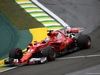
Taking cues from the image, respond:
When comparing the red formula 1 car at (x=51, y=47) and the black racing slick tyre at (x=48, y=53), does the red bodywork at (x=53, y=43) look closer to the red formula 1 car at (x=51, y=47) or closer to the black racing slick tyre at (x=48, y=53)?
the red formula 1 car at (x=51, y=47)

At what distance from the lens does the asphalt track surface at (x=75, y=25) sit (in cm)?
989

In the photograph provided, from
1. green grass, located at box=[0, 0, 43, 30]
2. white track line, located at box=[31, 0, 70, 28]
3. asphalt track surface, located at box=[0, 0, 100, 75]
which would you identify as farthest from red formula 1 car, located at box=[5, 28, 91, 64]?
green grass, located at box=[0, 0, 43, 30]

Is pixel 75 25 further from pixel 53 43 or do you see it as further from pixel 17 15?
pixel 53 43

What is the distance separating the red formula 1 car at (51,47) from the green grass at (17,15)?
505cm

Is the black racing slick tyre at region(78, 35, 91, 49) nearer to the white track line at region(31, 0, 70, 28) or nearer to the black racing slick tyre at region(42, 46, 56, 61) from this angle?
the black racing slick tyre at region(42, 46, 56, 61)

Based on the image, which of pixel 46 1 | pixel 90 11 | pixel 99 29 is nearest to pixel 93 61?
pixel 99 29

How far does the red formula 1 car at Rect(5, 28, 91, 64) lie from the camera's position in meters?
11.9

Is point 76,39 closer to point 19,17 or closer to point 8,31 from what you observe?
point 8,31

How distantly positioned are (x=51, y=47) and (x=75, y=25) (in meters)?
8.81

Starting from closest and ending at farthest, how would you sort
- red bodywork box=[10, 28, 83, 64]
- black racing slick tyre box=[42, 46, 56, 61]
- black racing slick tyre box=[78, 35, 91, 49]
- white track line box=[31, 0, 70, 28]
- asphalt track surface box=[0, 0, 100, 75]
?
asphalt track surface box=[0, 0, 100, 75], black racing slick tyre box=[42, 46, 56, 61], red bodywork box=[10, 28, 83, 64], black racing slick tyre box=[78, 35, 91, 49], white track line box=[31, 0, 70, 28]

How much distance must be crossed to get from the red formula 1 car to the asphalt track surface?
354 mm

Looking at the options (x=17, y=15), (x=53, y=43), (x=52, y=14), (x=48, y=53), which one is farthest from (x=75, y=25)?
(x=48, y=53)

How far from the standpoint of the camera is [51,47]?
479 inches

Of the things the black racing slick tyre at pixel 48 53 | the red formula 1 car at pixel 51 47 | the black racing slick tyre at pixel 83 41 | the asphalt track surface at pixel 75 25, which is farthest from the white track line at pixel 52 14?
the black racing slick tyre at pixel 48 53
